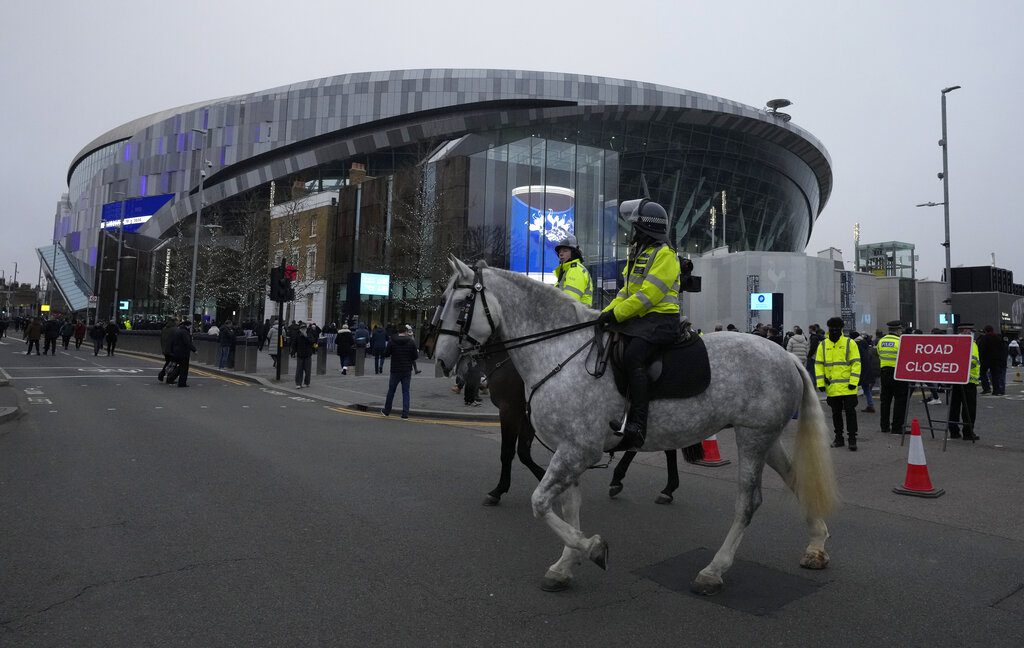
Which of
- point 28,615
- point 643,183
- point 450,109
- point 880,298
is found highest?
point 450,109

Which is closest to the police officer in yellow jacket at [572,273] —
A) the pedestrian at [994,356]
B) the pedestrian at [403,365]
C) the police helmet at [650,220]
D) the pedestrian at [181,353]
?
the police helmet at [650,220]

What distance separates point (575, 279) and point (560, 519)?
263 centimetres

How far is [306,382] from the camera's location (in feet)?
58.9

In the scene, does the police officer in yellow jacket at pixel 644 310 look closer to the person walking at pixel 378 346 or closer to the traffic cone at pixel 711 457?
the traffic cone at pixel 711 457

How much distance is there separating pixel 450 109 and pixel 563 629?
71.1 metres

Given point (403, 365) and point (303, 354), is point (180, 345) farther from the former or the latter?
point (403, 365)

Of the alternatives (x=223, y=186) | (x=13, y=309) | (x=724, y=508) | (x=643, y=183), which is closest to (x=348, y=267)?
(x=643, y=183)

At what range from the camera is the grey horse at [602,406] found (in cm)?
378

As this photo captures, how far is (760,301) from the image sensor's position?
36.1m

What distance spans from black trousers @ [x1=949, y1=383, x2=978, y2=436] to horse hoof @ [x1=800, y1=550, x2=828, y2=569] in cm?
738

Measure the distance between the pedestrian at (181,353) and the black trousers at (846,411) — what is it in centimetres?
1610

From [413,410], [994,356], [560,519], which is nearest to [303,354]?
[413,410]

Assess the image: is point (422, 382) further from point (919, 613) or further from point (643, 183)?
point (643, 183)

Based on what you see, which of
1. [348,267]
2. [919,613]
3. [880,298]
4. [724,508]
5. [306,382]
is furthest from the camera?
[880,298]
